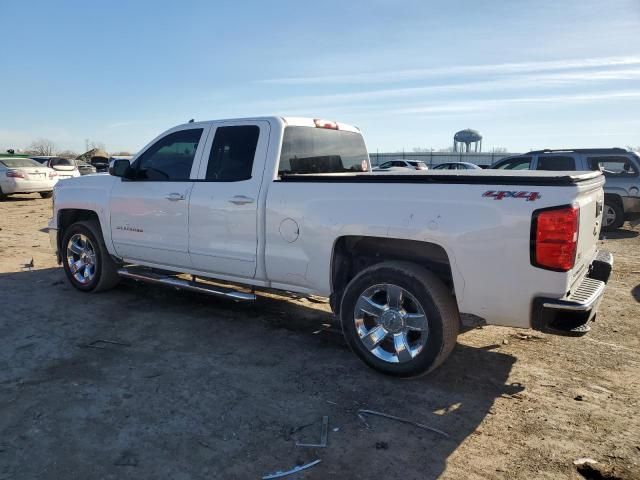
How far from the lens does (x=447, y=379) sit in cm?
403

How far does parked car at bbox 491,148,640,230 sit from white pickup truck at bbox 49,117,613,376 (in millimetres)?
6963

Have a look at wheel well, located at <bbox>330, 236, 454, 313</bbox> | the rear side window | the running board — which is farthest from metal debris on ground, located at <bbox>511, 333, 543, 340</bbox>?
the rear side window

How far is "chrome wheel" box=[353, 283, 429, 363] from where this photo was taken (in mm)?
3871

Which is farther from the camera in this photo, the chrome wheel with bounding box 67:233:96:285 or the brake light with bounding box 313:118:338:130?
the chrome wheel with bounding box 67:233:96:285

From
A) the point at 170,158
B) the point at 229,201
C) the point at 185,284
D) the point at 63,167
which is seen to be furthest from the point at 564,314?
the point at 63,167

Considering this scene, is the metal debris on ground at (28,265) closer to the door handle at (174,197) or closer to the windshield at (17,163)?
the door handle at (174,197)

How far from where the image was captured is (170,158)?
559cm

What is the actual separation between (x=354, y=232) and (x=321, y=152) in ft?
5.18

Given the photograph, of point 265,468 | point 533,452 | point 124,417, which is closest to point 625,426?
point 533,452

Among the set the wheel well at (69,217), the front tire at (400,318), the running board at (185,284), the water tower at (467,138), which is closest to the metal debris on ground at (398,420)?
the front tire at (400,318)

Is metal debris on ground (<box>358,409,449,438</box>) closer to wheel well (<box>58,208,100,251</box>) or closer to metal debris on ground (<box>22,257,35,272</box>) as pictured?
wheel well (<box>58,208,100,251</box>)

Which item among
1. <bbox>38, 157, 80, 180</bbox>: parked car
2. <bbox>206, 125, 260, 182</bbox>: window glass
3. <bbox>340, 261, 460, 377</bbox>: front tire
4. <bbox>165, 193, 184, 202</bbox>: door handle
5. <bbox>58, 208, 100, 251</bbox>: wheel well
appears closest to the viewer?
<bbox>340, 261, 460, 377</bbox>: front tire

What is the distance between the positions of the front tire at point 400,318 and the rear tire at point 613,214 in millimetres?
9354

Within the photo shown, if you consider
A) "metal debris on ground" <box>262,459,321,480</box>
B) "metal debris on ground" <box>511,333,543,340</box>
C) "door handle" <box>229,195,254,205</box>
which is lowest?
"metal debris on ground" <box>262,459,321,480</box>
